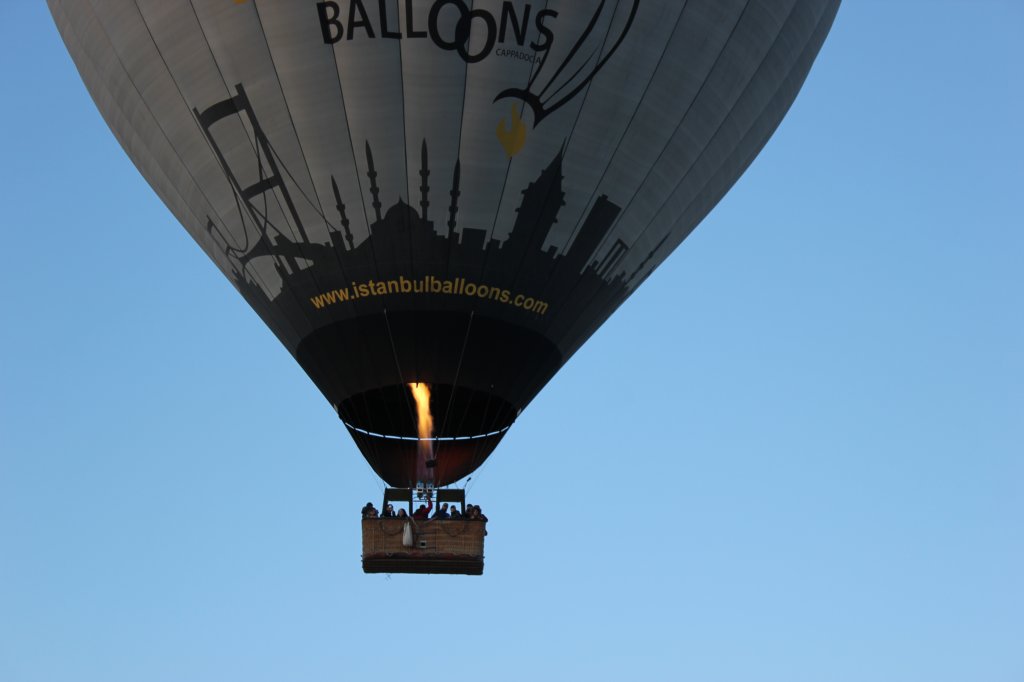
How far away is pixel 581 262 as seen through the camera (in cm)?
2253

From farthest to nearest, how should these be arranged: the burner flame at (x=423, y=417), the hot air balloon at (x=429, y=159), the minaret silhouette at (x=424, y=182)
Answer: the burner flame at (x=423, y=417)
the minaret silhouette at (x=424, y=182)
the hot air balloon at (x=429, y=159)

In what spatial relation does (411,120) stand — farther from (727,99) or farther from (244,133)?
(727,99)

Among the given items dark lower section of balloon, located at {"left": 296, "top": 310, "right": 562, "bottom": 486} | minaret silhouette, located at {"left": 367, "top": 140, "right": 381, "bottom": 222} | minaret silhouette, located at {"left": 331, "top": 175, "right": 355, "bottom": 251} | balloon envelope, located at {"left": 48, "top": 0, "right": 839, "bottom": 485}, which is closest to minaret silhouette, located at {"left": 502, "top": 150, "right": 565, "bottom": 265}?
balloon envelope, located at {"left": 48, "top": 0, "right": 839, "bottom": 485}

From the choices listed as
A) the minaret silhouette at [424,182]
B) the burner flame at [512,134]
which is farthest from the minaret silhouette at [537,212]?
the minaret silhouette at [424,182]

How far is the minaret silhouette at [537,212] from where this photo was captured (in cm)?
2191

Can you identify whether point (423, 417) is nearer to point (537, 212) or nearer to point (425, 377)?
point (425, 377)

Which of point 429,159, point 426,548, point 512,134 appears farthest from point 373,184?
point 426,548

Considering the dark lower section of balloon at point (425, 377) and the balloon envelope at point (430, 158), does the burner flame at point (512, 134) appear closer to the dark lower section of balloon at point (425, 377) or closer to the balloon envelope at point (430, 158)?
the balloon envelope at point (430, 158)

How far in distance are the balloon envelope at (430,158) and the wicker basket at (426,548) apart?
37.1 inches

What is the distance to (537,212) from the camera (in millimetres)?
22000

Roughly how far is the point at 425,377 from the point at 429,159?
2.39m

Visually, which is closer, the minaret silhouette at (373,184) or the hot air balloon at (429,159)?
the hot air balloon at (429,159)

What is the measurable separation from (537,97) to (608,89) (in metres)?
0.79

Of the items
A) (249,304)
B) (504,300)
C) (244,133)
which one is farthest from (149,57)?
(504,300)
